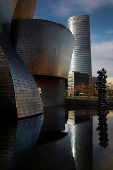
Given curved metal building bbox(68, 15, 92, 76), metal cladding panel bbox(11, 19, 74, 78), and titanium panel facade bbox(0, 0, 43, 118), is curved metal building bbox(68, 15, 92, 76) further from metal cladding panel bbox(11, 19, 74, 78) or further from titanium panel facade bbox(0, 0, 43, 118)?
titanium panel facade bbox(0, 0, 43, 118)

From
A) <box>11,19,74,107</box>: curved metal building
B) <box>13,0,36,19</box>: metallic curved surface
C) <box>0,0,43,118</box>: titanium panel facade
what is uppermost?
<box>13,0,36,19</box>: metallic curved surface

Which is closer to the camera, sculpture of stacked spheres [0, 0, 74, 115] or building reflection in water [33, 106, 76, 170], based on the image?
building reflection in water [33, 106, 76, 170]

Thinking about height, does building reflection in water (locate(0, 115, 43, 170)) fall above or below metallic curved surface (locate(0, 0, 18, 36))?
below

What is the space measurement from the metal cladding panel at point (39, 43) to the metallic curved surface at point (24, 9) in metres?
3.59

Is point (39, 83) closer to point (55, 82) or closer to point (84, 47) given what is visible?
point (55, 82)

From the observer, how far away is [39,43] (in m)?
20.7

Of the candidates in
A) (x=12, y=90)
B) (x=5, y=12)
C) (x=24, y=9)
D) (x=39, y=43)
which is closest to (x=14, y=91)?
(x=12, y=90)

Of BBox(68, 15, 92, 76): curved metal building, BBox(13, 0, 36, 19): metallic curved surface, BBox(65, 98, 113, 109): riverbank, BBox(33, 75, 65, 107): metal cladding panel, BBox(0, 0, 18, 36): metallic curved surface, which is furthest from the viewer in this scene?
BBox(68, 15, 92, 76): curved metal building

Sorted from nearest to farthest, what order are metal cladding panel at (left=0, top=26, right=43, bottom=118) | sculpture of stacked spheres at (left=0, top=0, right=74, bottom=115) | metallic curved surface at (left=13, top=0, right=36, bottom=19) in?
1. metal cladding panel at (left=0, top=26, right=43, bottom=118)
2. sculpture of stacked spheres at (left=0, top=0, right=74, bottom=115)
3. metallic curved surface at (left=13, top=0, right=36, bottom=19)

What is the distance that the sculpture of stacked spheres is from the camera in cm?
982

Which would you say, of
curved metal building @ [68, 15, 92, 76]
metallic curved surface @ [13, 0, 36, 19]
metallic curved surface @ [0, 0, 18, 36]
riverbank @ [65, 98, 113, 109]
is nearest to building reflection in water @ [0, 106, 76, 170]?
metallic curved surface @ [0, 0, 18, 36]

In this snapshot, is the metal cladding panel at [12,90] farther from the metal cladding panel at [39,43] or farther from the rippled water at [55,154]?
the metal cladding panel at [39,43]

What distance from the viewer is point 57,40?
22.2 meters

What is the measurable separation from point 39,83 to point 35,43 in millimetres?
6036
